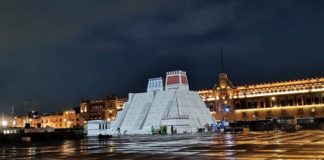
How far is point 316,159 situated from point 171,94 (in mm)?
85060

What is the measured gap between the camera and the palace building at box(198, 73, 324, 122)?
137 meters

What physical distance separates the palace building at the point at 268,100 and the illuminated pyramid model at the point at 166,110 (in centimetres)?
2840

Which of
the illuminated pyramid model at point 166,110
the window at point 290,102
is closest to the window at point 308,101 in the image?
the window at point 290,102

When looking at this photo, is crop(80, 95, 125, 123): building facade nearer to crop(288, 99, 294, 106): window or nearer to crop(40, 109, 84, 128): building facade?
crop(40, 109, 84, 128): building facade

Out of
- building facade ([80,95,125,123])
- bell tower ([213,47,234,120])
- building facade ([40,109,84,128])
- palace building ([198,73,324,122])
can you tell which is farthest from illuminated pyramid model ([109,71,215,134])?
building facade ([40,109,84,128])

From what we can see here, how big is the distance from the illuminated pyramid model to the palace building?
28.4 meters

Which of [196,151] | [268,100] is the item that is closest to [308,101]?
[268,100]

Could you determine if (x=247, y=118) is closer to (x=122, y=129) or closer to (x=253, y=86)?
(x=253, y=86)

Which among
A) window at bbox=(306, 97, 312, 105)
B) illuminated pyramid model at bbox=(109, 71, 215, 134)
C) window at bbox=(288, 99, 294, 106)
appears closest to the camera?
illuminated pyramid model at bbox=(109, 71, 215, 134)

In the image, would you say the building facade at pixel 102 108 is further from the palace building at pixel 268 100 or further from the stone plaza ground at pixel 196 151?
the stone plaza ground at pixel 196 151

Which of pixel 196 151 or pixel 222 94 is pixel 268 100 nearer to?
pixel 222 94

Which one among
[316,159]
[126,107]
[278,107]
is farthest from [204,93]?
[316,159]

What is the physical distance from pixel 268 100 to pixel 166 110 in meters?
62.8

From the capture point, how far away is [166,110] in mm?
100000
